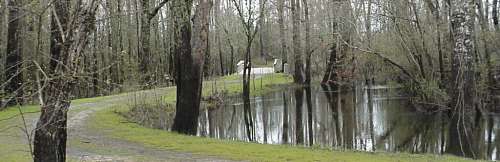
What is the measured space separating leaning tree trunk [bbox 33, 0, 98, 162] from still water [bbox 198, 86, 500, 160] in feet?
26.2

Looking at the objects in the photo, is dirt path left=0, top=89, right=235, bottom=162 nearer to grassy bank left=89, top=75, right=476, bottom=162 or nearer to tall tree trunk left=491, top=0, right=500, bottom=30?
grassy bank left=89, top=75, right=476, bottom=162

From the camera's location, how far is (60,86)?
20.5ft

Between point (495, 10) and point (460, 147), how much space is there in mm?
13890

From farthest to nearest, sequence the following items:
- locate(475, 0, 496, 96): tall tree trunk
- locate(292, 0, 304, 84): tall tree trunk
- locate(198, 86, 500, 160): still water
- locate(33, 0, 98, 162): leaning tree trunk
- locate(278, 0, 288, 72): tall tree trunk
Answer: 1. locate(292, 0, 304, 84): tall tree trunk
2. locate(278, 0, 288, 72): tall tree trunk
3. locate(475, 0, 496, 96): tall tree trunk
4. locate(198, 86, 500, 160): still water
5. locate(33, 0, 98, 162): leaning tree trunk

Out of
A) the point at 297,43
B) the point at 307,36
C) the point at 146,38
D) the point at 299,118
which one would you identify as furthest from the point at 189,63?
the point at 297,43

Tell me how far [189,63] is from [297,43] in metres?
26.5

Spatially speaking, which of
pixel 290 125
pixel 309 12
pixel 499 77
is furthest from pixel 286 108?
pixel 309 12

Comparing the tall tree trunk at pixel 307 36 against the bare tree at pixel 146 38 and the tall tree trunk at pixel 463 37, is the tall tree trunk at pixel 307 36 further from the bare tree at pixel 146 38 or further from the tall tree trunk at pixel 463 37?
the tall tree trunk at pixel 463 37

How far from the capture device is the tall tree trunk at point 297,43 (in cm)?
3938

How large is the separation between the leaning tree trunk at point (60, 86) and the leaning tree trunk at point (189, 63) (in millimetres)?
7799

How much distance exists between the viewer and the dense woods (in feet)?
21.3

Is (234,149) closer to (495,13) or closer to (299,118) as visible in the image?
(299,118)

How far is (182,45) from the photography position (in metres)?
14.9

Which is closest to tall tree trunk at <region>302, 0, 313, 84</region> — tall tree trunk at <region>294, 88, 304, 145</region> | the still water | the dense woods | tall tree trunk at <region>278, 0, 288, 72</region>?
the dense woods
